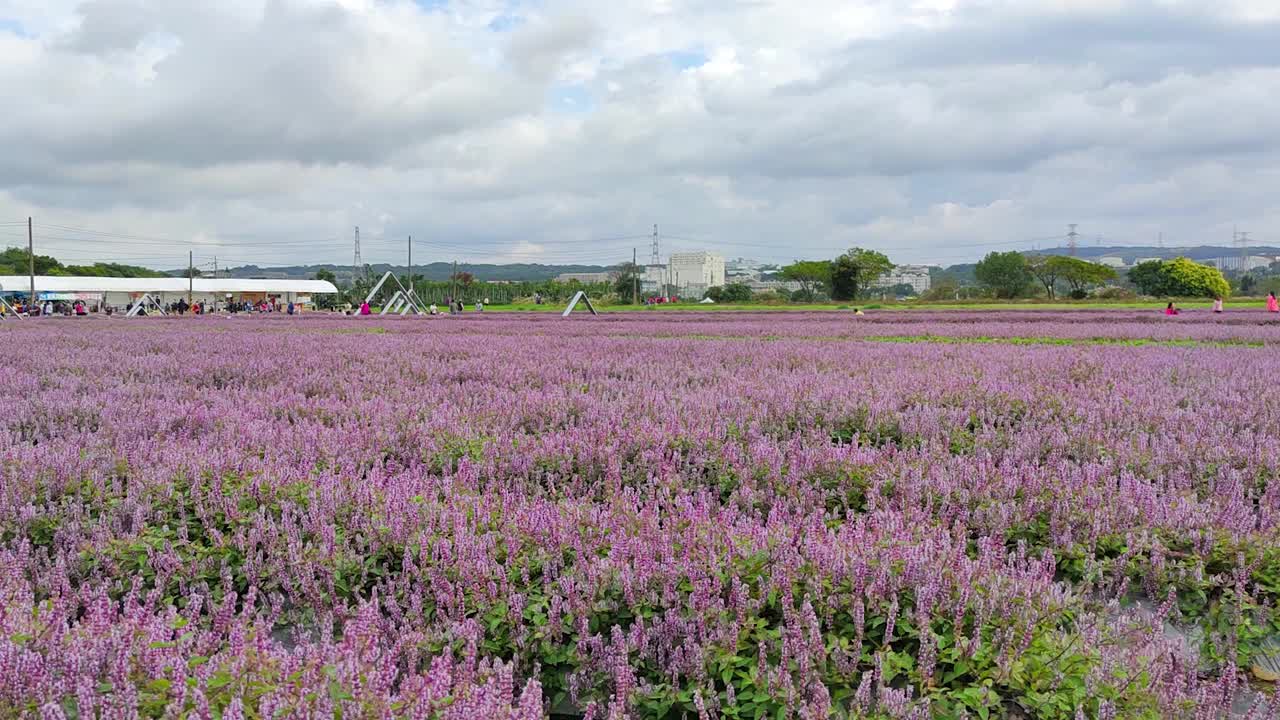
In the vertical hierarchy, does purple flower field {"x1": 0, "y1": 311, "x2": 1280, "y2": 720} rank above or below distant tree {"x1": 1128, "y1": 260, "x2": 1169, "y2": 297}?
below

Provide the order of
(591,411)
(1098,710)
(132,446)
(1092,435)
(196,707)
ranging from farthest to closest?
1. (591,411)
2. (1092,435)
3. (132,446)
4. (1098,710)
5. (196,707)

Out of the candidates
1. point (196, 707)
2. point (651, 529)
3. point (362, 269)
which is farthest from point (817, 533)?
point (362, 269)

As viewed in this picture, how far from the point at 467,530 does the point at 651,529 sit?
74 cm

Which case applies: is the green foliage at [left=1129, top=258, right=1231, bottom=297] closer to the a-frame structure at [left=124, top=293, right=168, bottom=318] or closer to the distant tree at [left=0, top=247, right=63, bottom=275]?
the a-frame structure at [left=124, top=293, right=168, bottom=318]

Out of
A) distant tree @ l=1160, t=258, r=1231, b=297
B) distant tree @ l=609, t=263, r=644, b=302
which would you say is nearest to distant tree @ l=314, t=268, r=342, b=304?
distant tree @ l=609, t=263, r=644, b=302

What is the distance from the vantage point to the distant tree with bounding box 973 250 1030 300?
458 feet

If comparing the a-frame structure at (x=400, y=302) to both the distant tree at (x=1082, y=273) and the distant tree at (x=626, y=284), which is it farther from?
the distant tree at (x=1082, y=273)

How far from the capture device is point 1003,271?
14450 centimetres

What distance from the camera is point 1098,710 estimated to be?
7.90 feet

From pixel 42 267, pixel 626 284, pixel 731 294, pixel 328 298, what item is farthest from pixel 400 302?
pixel 42 267

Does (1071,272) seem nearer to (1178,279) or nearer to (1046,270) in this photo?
(1046,270)

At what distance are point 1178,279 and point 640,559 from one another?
133 m

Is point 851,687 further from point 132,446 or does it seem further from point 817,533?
point 132,446

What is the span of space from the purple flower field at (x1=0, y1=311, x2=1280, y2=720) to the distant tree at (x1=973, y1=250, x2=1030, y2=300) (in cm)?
14107
